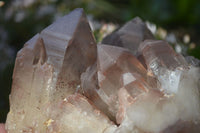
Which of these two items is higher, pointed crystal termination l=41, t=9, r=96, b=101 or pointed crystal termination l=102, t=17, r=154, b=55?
pointed crystal termination l=41, t=9, r=96, b=101

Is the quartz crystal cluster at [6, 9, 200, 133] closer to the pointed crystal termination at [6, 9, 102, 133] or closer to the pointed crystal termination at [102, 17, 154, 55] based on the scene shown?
the pointed crystal termination at [6, 9, 102, 133]

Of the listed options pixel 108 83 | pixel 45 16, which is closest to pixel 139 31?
pixel 108 83

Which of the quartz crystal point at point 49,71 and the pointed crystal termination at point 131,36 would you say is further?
the pointed crystal termination at point 131,36

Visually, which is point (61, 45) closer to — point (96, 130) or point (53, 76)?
point (53, 76)

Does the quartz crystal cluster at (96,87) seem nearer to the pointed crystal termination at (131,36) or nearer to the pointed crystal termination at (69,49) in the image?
the pointed crystal termination at (69,49)

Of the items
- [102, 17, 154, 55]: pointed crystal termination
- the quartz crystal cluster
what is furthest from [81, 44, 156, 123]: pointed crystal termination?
[102, 17, 154, 55]: pointed crystal termination

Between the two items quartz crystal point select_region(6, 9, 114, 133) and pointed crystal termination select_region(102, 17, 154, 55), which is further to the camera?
pointed crystal termination select_region(102, 17, 154, 55)


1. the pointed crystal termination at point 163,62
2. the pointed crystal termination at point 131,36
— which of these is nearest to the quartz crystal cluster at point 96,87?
the pointed crystal termination at point 163,62
